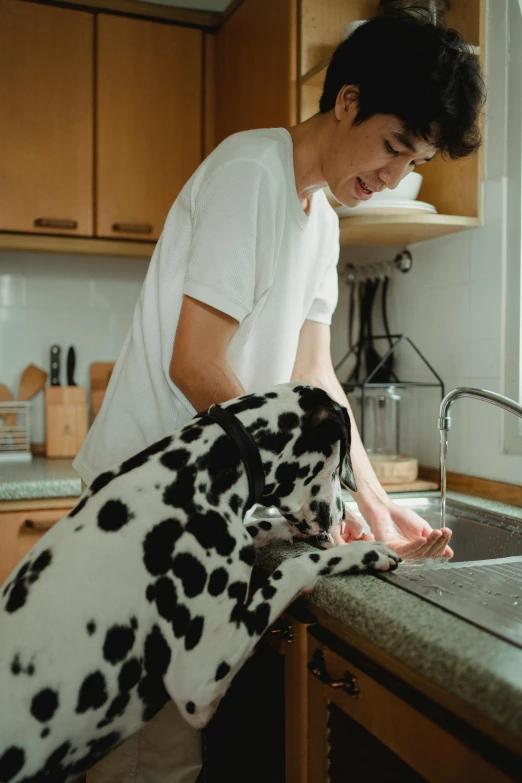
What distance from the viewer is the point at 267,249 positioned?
147 cm

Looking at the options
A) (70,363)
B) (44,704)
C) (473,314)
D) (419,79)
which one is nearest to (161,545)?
(44,704)

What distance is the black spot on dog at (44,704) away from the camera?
3.50ft

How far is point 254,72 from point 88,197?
0.74 m

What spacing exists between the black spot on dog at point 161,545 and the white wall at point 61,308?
201 cm

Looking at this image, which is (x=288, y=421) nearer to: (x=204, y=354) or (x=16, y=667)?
(x=204, y=354)

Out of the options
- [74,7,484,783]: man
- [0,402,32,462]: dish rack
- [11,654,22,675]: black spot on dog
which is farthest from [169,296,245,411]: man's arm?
[0,402,32,462]: dish rack

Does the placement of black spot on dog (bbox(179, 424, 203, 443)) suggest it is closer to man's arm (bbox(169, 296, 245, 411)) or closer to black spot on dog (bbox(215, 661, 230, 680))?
man's arm (bbox(169, 296, 245, 411))

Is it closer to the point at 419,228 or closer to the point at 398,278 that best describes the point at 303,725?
the point at 419,228

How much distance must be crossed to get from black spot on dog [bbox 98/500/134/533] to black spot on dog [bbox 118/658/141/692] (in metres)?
0.20

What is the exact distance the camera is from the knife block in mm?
2904

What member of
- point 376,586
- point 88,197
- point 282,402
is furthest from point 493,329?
point 88,197

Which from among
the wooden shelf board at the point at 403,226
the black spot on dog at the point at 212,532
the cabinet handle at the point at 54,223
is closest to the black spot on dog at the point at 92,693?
the black spot on dog at the point at 212,532

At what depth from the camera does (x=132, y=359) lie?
5.18 feet

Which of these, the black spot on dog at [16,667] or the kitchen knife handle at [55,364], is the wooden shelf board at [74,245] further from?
the black spot on dog at [16,667]
